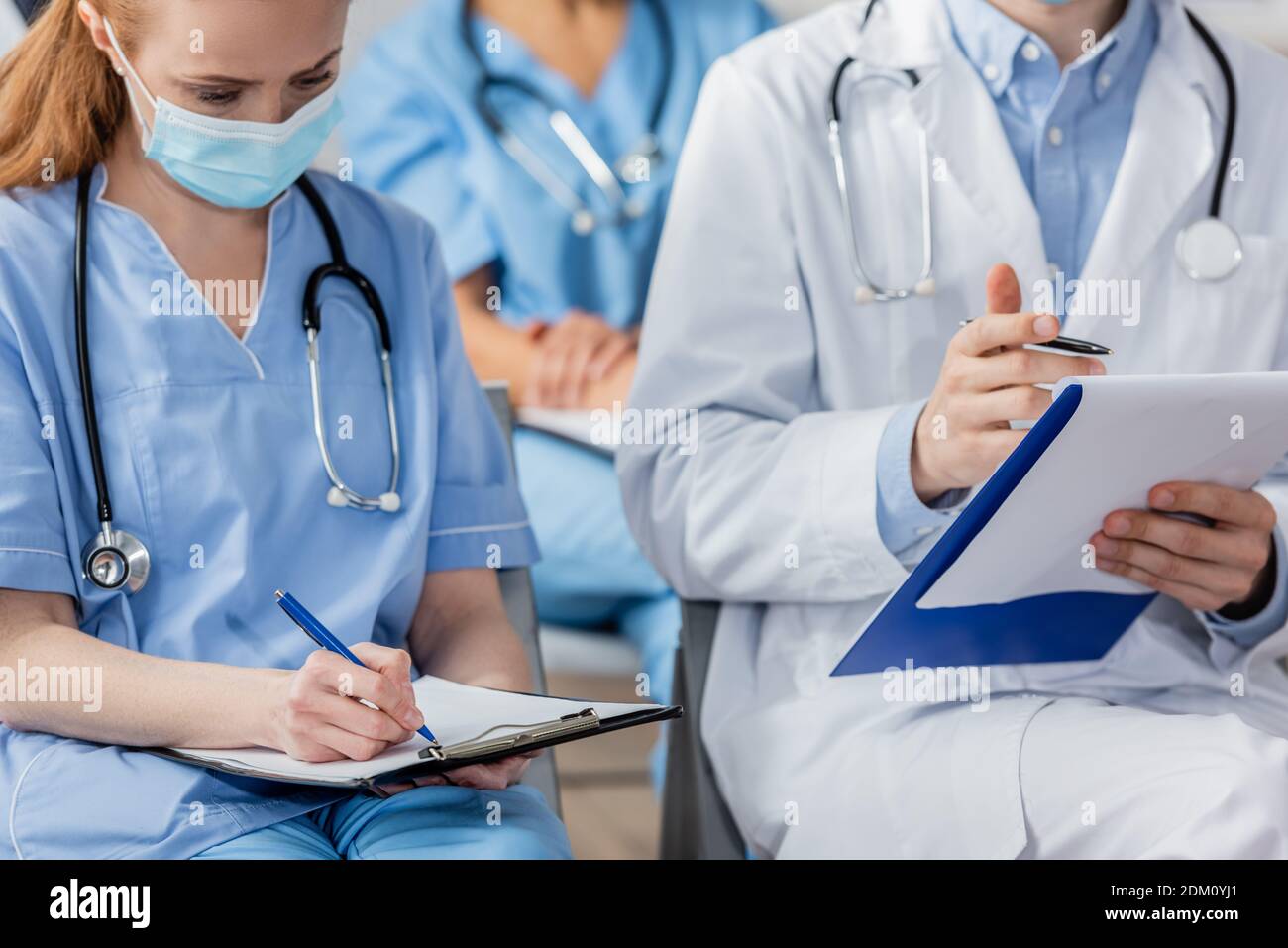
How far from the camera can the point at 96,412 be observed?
1032mm

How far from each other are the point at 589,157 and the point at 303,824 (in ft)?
4.53

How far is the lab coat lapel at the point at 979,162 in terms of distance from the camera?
49.3 inches

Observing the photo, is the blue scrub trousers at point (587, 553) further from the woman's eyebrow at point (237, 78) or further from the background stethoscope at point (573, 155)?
the woman's eyebrow at point (237, 78)

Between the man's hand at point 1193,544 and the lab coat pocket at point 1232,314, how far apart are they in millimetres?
196

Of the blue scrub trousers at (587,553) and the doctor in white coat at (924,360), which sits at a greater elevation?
the doctor in white coat at (924,360)

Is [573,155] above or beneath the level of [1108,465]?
above

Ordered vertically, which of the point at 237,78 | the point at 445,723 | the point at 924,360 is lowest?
the point at 445,723

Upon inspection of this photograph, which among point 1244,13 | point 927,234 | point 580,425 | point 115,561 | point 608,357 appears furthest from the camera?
point 1244,13

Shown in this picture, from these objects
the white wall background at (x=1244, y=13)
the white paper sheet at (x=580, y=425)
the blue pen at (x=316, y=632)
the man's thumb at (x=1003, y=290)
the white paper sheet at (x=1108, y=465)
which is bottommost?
the white paper sheet at (x=580, y=425)

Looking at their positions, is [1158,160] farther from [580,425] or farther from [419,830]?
[419,830]

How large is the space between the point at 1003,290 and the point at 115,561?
0.67m

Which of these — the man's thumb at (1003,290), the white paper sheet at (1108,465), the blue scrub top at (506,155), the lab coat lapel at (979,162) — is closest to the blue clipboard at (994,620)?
the white paper sheet at (1108,465)

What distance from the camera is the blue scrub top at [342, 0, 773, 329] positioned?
2117 millimetres

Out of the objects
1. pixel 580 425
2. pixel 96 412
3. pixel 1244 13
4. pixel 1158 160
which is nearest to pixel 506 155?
pixel 580 425
